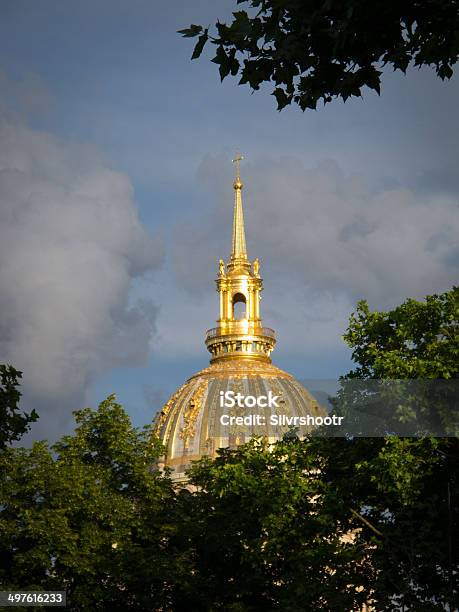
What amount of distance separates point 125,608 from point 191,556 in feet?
12.3

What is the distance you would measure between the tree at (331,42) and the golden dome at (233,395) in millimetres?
126514

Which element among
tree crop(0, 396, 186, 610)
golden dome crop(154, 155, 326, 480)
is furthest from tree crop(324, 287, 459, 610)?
golden dome crop(154, 155, 326, 480)

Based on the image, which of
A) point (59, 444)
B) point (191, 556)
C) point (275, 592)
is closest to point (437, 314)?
point (275, 592)

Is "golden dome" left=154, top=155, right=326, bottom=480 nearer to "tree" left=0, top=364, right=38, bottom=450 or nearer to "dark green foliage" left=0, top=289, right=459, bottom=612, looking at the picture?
"dark green foliage" left=0, top=289, right=459, bottom=612

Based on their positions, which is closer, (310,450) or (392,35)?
(392,35)

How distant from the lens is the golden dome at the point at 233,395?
151875 millimetres

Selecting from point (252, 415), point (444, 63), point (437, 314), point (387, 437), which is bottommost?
point (444, 63)

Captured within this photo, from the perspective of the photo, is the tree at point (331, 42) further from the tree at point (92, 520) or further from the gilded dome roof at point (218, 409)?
the gilded dome roof at point (218, 409)

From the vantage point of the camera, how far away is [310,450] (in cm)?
4669

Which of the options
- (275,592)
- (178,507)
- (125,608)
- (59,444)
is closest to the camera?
(275,592)

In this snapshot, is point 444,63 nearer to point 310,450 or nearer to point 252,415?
point 310,450

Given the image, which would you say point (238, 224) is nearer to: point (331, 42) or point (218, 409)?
point (218, 409)

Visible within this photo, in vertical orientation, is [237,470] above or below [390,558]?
above

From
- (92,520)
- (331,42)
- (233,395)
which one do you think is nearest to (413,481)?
(92,520)
